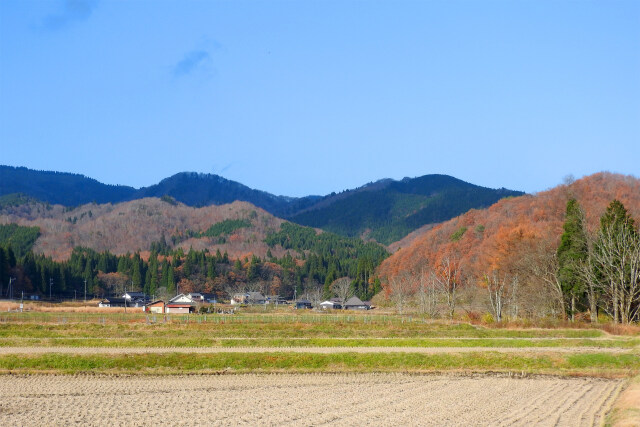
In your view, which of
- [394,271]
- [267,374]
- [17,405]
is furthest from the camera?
[394,271]

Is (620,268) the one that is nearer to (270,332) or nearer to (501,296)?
(501,296)

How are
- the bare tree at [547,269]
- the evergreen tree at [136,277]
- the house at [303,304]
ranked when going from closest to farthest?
the bare tree at [547,269] → the house at [303,304] → the evergreen tree at [136,277]

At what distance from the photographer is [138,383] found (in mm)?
26406

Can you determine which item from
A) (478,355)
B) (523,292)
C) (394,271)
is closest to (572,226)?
(523,292)

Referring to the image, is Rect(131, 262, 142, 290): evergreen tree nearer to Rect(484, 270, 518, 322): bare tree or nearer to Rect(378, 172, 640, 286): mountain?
Rect(378, 172, 640, 286): mountain

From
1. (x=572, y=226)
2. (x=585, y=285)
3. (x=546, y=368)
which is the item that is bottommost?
(x=546, y=368)

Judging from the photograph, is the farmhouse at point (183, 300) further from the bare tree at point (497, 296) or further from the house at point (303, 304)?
the bare tree at point (497, 296)

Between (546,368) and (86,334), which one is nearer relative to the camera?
(546,368)

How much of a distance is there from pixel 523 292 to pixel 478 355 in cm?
3736

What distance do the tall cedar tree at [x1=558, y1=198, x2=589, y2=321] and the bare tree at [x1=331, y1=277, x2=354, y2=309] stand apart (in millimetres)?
61576

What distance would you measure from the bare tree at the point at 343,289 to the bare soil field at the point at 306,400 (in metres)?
93.1

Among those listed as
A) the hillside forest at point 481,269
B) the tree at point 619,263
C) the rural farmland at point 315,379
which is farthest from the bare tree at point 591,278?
the rural farmland at point 315,379

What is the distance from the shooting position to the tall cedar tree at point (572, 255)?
58.9 meters

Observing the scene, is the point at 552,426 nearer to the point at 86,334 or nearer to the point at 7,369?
the point at 7,369
